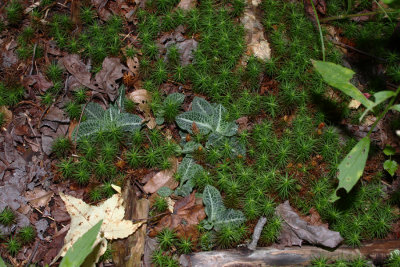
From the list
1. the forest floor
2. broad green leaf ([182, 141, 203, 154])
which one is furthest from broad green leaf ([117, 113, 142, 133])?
broad green leaf ([182, 141, 203, 154])

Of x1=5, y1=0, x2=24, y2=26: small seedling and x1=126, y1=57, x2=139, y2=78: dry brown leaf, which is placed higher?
x1=5, y1=0, x2=24, y2=26: small seedling

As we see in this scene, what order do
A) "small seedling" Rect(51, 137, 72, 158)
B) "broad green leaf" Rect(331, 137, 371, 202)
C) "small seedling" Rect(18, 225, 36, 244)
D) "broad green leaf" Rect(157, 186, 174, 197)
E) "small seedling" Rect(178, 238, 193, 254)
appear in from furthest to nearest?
"small seedling" Rect(51, 137, 72, 158), "broad green leaf" Rect(157, 186, 174, 197), "small seedling" Rect(18, 225, 36, 244), "small seedling" Rect(178, 238, 193, 254), "broad green leaf" Rect(331, 137, 371, 202)

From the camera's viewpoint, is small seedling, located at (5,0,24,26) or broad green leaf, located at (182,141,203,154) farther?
small seedling, located at (5,0,24,26)

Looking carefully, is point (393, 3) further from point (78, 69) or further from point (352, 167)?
point (78, 69)

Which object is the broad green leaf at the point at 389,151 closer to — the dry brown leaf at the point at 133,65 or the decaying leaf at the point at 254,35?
the decaying leaf at the point at 254,35

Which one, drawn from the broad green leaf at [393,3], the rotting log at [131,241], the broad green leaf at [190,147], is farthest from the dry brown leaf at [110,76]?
the broad green leaf at [393,3]

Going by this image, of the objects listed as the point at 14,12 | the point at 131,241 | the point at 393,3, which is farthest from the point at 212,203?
the point at 14,12

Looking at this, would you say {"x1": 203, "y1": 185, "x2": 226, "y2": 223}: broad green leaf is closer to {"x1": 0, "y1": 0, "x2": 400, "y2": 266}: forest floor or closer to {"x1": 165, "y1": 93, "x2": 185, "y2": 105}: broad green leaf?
{"x1": 0, "y1": 0, "x2": 400, "y2": 266}: forest floor
